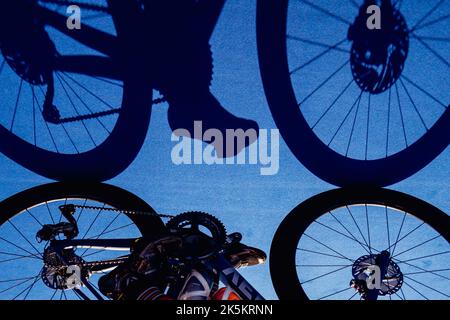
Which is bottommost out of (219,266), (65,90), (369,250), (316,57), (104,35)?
(219,266)

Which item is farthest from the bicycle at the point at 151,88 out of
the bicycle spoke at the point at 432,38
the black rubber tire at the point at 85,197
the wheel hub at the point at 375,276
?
the wheel hub at the point at 375,276

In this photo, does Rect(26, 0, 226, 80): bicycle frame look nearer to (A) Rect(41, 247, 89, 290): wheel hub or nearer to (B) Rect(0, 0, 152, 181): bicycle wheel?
(B) Rect(0, 0, 152, 181): bicycle wheel

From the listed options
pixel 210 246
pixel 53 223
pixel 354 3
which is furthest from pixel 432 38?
pixel 53 223

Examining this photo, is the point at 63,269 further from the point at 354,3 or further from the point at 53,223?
the point at 354,3

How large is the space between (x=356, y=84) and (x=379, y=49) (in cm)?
29

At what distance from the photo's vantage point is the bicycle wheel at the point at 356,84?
2.70m

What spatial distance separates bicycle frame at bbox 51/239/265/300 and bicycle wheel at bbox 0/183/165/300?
1.14 ft

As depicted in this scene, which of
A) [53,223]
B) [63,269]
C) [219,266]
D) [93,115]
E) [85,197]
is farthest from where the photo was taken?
[93,115]

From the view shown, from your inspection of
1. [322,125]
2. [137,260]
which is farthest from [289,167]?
[137,260]

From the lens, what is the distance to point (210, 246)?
1.94 m

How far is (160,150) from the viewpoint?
271 centimetres

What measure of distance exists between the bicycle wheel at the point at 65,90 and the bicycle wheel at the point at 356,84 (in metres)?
1.02

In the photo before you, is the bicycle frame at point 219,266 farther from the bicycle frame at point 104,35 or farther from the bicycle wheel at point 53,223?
the bicycle frame at point 104,35
